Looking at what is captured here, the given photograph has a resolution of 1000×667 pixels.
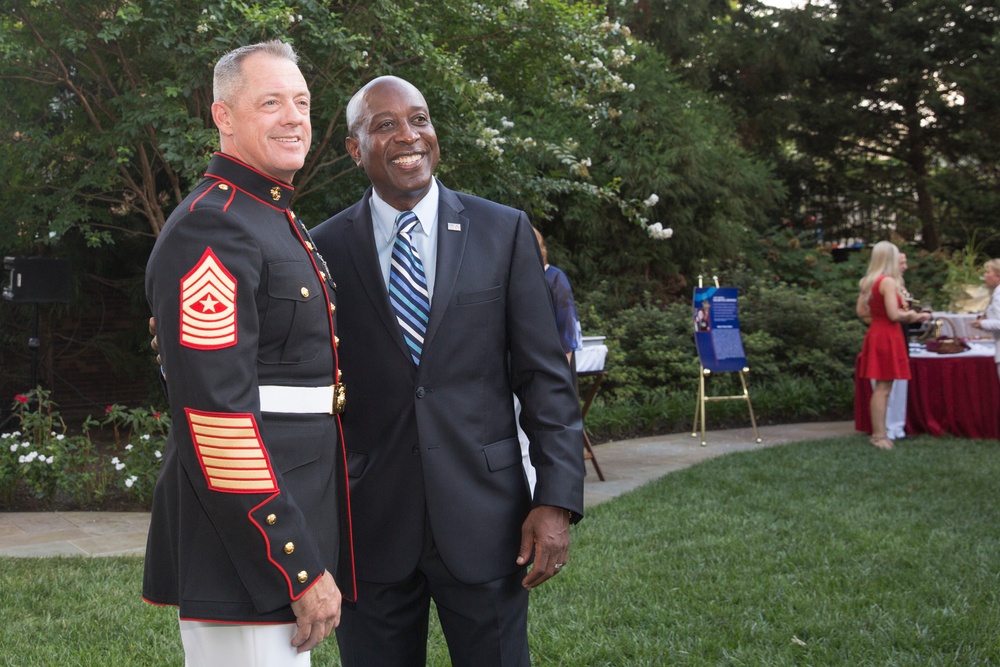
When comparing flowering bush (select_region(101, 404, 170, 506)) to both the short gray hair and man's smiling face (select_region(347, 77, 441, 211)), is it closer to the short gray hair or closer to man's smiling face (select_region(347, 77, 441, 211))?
man's smiling face (select_region(347, 77, 441, 211))

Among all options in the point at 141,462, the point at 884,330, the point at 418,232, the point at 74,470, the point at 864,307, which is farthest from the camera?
the point at 864,307

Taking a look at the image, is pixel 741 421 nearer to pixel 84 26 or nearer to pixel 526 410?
pixel 84 26

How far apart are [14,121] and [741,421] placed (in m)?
7.88

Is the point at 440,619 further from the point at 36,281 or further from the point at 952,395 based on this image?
the point at 952,395

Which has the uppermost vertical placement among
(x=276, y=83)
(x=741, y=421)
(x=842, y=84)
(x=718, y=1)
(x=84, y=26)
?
(x=718, y=1)

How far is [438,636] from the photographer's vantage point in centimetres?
395

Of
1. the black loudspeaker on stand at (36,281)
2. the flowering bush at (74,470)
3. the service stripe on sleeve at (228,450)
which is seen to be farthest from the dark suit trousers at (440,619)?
the black loudspeaker on stand at (36,281)

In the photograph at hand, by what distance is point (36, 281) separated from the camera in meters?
8.96

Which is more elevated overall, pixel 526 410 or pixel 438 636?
pixel 526 410

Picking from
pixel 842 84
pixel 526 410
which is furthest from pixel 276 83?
pixel 842 84

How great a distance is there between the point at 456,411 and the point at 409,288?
30cm

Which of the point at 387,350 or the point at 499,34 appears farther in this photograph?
the point at 499,34

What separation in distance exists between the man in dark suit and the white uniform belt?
22 cm

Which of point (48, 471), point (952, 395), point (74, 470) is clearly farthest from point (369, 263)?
point (952, 395)
